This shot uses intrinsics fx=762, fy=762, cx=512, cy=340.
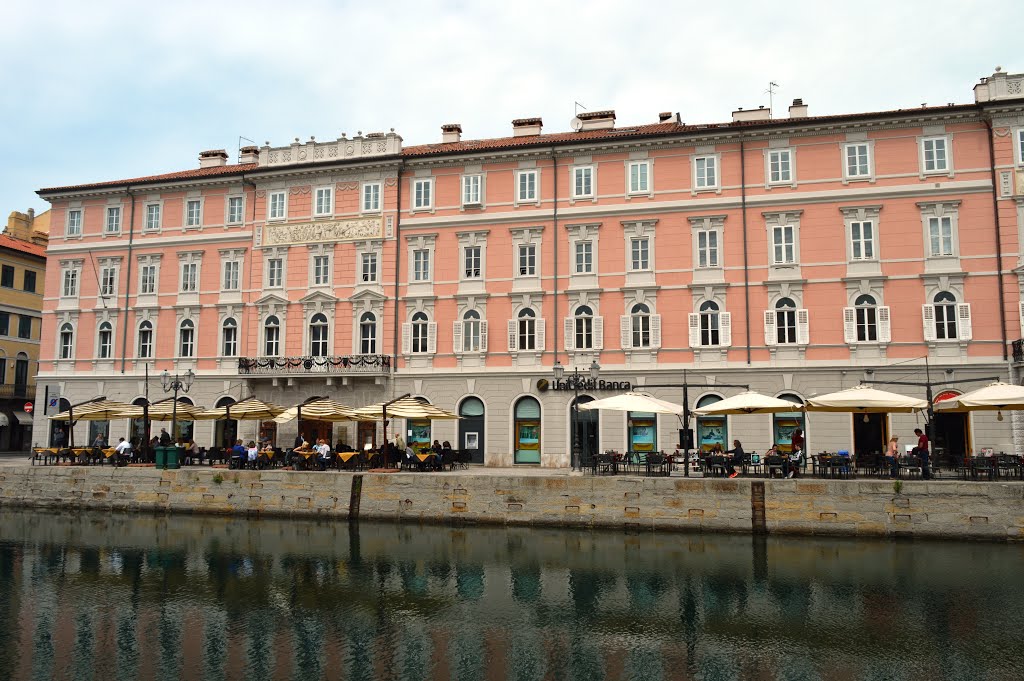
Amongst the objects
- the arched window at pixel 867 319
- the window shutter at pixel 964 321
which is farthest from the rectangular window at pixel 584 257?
the window shutter at pixel 964 321

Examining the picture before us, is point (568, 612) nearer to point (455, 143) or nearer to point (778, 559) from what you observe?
point (778, 559)

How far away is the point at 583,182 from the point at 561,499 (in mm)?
16506

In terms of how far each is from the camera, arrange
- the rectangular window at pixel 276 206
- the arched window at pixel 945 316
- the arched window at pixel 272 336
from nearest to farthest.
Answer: the arched window at pixel 945 316 < the arched window at pixel 272 336 < the rectangular window at pixel 276 206

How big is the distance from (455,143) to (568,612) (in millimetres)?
28973

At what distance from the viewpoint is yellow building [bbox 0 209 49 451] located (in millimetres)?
50031

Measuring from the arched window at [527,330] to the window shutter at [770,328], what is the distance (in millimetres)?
10123

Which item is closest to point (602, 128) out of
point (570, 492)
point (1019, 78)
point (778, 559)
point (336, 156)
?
point (336, 156)

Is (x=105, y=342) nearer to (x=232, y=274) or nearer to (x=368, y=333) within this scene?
(x=232, y=274)

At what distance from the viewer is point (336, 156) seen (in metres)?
38.4

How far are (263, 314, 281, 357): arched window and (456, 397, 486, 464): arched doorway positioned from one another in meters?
10.2

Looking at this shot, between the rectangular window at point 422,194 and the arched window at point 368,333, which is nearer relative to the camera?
the arched window at point 368,333

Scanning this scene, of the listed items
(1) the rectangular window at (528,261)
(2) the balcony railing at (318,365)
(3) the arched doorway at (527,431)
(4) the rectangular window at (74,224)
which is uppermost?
(4) the rectangular window at (74,224)

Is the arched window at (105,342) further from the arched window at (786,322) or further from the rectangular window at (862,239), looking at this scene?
the rectangular window at (862,239)

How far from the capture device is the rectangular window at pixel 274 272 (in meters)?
38.6
